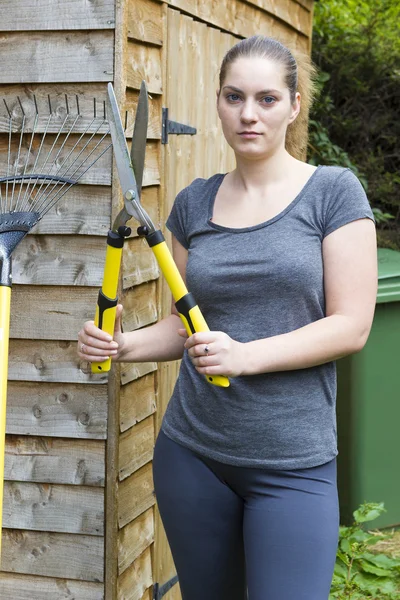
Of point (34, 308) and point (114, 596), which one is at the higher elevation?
point (34, 308)

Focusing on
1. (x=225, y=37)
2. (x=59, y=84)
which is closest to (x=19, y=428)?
(x=59, y=84)

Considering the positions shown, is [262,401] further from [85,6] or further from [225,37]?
[225,37]

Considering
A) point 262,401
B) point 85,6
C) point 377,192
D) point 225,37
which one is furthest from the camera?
point 377,192

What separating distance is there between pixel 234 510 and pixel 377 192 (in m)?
6.19

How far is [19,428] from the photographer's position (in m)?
2.88

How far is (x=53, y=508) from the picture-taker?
9.50 ft

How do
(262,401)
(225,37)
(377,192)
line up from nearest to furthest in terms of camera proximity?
1. (262,401)
2. (225,37)
3. (377,192)

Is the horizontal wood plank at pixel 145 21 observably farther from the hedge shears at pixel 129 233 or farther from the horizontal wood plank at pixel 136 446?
the horizontal wood plank at pixel 136 446

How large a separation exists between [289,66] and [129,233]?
52 cm

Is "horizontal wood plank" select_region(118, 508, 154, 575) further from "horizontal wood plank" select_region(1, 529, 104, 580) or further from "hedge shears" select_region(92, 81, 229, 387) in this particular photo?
"hedge shears" select_region(92, 81, 229, 387)

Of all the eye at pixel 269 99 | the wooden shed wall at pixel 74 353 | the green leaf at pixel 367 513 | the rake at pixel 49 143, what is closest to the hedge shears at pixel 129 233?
the eye at pixel 269 99

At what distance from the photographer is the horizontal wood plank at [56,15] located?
264 cm

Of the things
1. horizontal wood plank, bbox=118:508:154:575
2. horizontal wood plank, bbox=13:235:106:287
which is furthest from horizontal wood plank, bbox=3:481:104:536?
horizontal wood plank, bbox=13:235:106:287

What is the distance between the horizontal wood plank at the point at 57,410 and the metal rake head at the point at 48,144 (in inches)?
23.0
